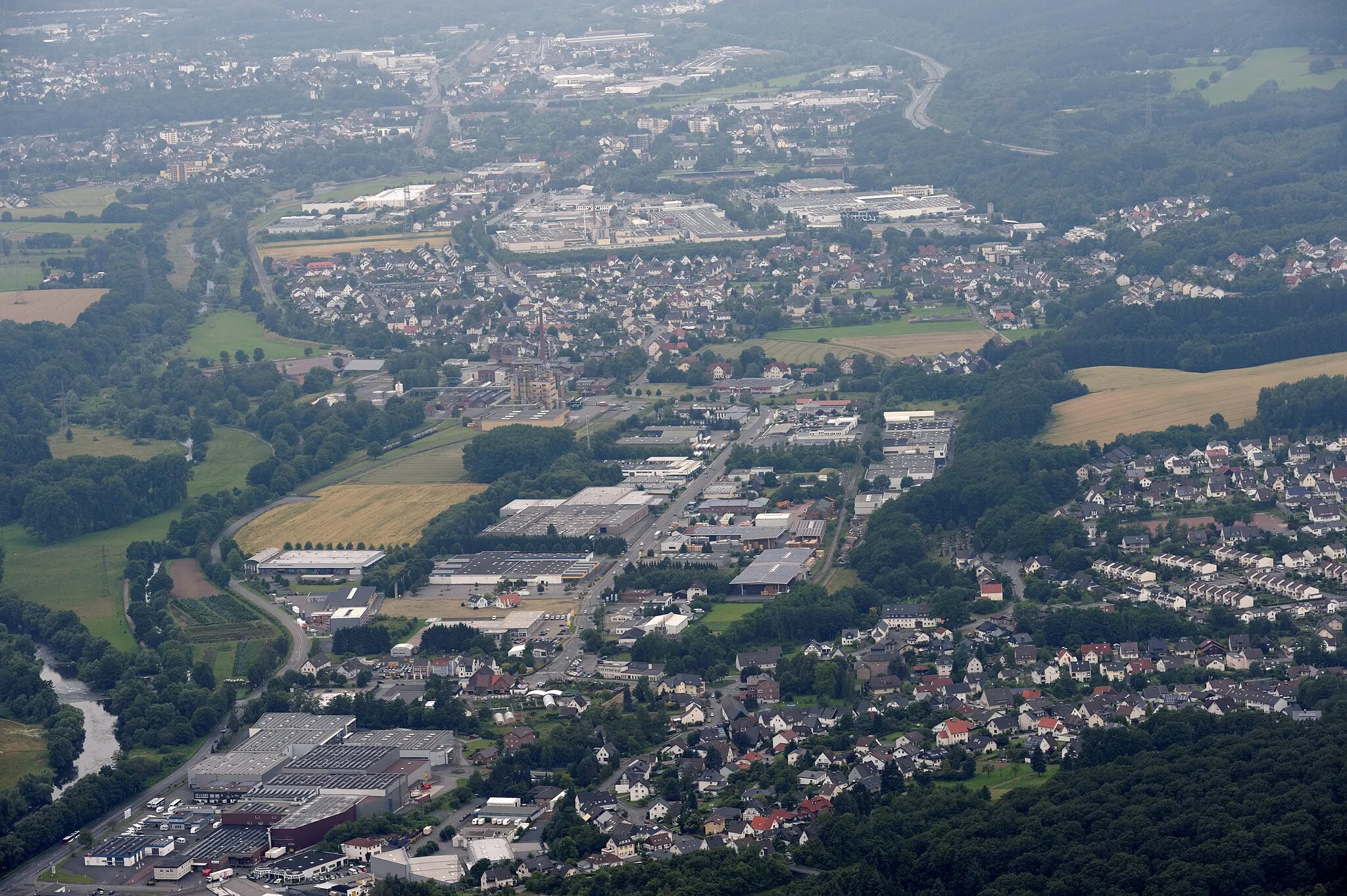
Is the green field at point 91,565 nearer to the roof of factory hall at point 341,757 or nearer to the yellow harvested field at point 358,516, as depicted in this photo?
the yellow harvested field at point 358,516

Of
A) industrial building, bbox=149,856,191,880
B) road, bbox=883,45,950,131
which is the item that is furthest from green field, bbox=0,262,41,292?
industrial building, bbox=149,856,191,880

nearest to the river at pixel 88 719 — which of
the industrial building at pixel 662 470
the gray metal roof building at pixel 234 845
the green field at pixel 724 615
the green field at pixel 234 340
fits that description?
the gray metal roof building at pixel 234 845

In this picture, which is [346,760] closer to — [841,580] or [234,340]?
[841,580]

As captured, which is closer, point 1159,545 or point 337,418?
point 1159,545

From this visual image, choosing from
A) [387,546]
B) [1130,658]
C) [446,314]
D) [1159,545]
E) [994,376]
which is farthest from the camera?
[446,314]

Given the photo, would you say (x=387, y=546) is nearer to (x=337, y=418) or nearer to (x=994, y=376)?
(x=337, y=418)

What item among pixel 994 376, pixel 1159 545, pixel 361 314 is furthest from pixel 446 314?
pixel 1159 545

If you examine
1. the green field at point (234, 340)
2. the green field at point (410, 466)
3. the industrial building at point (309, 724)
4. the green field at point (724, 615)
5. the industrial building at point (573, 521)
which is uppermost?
the industrial building at point (309, 724)

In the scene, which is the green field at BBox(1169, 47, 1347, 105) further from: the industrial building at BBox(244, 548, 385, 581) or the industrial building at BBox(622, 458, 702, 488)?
the industrial building at BBox(244, 548, 385, 581)
